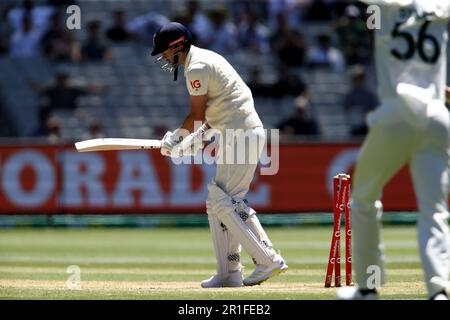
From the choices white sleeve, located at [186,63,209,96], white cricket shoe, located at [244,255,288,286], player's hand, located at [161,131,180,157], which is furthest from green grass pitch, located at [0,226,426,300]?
white sleeve, located at [186,63,209,96]

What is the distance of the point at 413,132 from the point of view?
6.13 metres

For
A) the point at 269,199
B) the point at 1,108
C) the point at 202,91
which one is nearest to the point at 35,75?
the point at 1,108

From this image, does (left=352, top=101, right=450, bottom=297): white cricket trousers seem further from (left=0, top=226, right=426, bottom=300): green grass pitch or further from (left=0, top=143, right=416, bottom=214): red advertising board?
(left=0, top=143, right=416, bottom=214): red advertising board

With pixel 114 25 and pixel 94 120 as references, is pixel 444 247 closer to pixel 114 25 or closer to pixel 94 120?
pixel 94 120

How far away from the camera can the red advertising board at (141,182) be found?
16984mm

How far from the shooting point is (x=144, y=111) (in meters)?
20.0

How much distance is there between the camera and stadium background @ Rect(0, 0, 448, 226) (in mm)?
17031

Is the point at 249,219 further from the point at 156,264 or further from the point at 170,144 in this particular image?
the point at 156,264

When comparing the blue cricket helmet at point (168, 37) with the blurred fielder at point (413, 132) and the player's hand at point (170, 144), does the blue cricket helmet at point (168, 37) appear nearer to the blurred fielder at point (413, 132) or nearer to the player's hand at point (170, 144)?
the player's hand at point (170, 144)

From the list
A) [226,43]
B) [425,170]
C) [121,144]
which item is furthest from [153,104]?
[425,170]

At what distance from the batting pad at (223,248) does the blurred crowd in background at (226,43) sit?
10850 mm

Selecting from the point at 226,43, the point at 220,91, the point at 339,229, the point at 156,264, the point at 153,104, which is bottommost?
the point at 156,264

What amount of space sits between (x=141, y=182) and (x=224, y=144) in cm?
888
